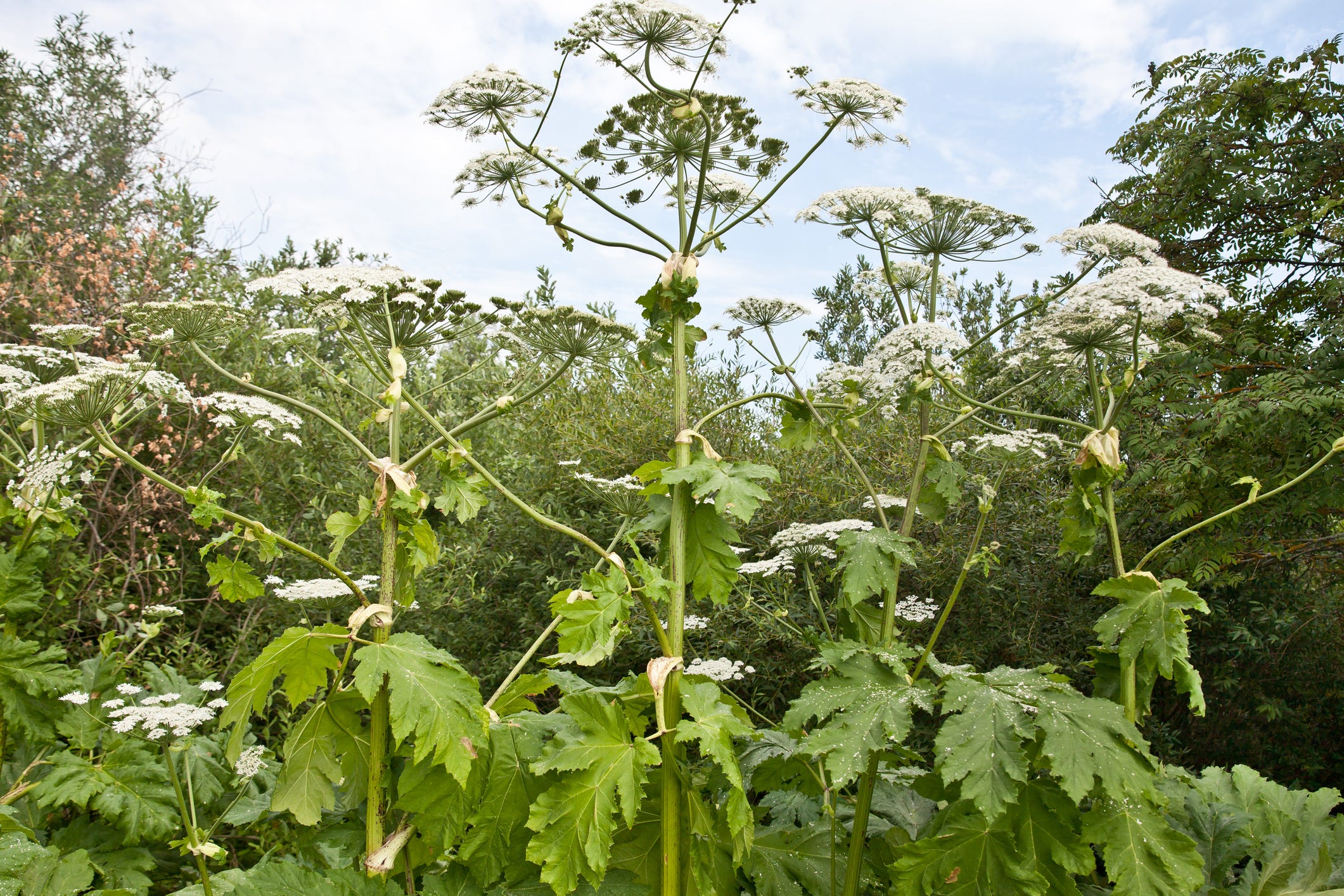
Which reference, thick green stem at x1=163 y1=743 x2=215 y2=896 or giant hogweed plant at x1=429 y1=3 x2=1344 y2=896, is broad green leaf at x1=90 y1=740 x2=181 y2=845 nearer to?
thick green stem at x1=163 y1=743 x2=215 y2=896

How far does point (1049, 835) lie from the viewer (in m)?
2.19

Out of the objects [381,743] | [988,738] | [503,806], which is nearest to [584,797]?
[503,806]

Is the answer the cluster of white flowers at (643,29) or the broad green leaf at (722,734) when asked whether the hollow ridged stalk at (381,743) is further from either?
the cluster of white flowers at (643,29)

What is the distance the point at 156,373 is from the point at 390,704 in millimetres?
1646

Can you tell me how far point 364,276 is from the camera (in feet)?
7.48

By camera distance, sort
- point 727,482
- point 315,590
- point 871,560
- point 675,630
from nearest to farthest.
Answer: point 727,482 → point 675,630 → point 871,560 → point 315,590

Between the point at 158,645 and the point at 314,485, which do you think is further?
the point at 314,485

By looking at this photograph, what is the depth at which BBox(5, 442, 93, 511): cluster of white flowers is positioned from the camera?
2.60m

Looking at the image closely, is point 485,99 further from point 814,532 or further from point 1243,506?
point 1243,506

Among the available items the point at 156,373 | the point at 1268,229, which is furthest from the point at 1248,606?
the point at 156,373

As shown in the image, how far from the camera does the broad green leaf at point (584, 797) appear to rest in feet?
6.35

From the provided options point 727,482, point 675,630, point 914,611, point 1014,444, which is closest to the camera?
point 727,482

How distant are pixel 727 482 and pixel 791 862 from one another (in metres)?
1.30

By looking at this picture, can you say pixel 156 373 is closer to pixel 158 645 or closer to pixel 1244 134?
pixel 158 645
